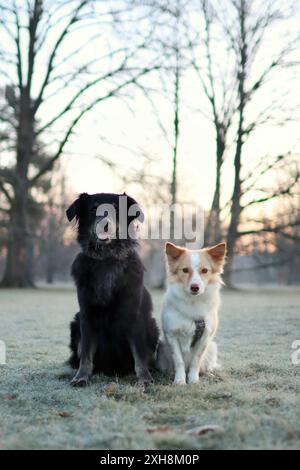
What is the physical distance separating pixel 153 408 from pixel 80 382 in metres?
1.04

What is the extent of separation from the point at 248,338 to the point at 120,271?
3.86m

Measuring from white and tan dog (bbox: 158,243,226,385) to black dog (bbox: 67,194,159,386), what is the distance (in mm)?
265

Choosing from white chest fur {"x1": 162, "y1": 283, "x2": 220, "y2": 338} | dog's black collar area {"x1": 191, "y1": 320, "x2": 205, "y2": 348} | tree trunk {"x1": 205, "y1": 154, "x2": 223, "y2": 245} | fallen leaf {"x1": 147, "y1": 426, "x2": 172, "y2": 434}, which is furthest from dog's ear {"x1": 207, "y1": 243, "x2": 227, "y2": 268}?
tree trunk {"x1": 205, "y1": 154, "x2": 223, "y2": 245}

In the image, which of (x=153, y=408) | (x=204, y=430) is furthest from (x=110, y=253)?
(x=204, y=430)

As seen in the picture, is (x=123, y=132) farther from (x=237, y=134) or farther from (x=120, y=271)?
(x=120, y=271)

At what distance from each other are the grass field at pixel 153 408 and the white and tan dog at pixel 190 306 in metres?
0.22

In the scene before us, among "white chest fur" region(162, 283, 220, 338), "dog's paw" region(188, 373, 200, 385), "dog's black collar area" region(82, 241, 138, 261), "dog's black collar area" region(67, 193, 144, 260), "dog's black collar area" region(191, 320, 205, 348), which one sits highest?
"dog's black collar area" region(67, 193, 144, 260)

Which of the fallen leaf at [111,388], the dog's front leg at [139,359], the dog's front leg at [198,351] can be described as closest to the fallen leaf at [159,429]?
the fallen leaf at [111,388]

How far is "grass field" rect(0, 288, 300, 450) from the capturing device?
10.1 feet

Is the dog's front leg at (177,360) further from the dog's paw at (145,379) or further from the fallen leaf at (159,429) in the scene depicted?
the fallen leaf at (159,429)

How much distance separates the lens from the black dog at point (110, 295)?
4.84 metres

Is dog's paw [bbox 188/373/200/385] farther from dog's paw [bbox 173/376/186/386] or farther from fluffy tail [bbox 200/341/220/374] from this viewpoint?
fluffy tail [bbox 200/341/220/374]

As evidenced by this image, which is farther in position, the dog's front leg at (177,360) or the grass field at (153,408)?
the dog's front leg at (177,360)

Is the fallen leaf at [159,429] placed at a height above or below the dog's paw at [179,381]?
above
